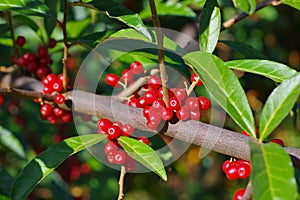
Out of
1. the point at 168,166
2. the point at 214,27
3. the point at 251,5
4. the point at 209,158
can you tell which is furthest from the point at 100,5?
the point at 209,158

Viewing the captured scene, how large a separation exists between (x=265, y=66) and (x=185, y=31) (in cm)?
88

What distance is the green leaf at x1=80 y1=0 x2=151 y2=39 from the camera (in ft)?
3.23

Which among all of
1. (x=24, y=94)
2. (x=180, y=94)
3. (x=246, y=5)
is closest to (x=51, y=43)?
(x=24, y=94)

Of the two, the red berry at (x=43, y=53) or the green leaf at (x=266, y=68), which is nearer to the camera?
the green leaf at (x=266, y=68)

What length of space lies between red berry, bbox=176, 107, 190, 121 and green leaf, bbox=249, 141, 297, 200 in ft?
0.86

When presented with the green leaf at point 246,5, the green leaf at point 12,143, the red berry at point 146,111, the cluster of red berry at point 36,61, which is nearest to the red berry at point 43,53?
the cluster of red berry at point 36,61

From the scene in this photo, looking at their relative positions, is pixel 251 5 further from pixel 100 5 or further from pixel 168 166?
pixel 168 166

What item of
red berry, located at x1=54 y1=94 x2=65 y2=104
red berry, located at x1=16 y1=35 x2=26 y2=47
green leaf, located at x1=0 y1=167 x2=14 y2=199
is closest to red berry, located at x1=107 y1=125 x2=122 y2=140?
red berry, located at x1=54 y1=94 x2=65 y2=104

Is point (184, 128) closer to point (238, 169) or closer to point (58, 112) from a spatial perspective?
point (238, 169)

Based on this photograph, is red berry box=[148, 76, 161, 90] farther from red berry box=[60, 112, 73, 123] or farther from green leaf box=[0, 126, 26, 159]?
green leaf box=[0, 126, 26, 159]

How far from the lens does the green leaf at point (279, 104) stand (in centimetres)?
83

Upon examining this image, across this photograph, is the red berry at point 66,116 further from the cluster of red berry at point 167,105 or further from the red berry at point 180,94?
the red berry at point 180,94

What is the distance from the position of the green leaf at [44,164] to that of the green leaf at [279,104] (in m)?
0.39

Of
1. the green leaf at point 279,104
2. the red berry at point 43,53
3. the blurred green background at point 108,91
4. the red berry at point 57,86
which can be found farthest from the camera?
the blurred green background at point 108,91
